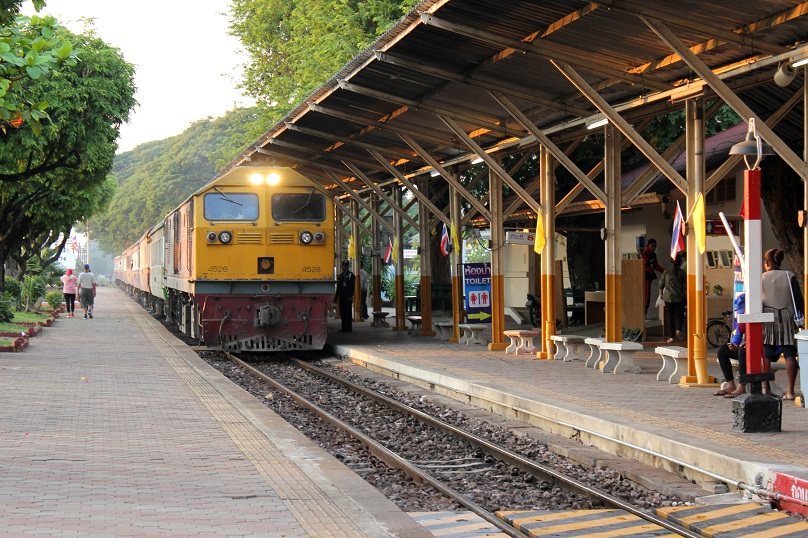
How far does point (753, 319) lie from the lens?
9359mm

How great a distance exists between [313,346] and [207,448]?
430 inches

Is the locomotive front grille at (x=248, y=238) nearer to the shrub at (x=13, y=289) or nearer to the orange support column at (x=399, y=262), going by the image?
Answer: the orange support column at (x=399, y=262)

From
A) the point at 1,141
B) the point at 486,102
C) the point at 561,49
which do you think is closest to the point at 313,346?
the point at 486,102

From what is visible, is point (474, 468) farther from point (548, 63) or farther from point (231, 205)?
point (231, 205)

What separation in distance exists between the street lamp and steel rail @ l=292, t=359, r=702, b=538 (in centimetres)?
183

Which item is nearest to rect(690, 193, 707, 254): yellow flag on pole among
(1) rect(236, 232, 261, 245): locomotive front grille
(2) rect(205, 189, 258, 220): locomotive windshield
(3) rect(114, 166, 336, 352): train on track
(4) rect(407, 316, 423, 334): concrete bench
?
(3) rect(114, 166, 336, 352): train on track

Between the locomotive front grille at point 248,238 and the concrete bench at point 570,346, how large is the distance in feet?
19.7

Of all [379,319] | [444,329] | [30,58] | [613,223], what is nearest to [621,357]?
[613,223]

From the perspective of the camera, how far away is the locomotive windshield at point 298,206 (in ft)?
66.6

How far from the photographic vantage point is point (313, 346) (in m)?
20.2

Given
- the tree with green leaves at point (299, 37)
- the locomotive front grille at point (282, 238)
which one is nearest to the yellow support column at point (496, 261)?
the locomotive front grille at point (282, 238)

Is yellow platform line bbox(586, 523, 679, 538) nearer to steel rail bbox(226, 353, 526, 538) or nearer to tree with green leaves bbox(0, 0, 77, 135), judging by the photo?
steel rail bbox(226, 353, 526, 538)

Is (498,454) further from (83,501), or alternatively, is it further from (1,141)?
(1,141)

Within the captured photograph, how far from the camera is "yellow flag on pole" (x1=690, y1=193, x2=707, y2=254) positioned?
41.2 feet
